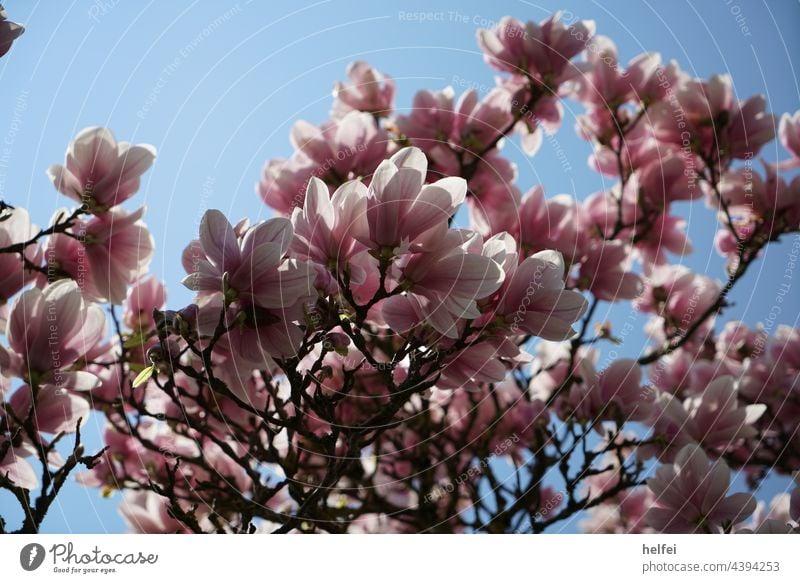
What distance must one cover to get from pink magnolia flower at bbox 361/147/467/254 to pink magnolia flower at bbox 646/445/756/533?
1.30ft

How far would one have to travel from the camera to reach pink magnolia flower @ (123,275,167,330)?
2.52ft

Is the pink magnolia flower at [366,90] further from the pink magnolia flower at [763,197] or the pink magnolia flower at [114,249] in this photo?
the pink magnolia flower at [763,197]

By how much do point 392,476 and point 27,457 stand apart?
0.43m

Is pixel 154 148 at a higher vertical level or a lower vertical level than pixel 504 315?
higher

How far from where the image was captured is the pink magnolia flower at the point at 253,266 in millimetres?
484

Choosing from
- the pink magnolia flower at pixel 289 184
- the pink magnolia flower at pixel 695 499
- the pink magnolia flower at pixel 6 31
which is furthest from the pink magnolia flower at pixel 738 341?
the pink magnolia flower at pixel 6 31

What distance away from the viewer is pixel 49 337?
1.91ft

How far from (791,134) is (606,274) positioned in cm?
34
